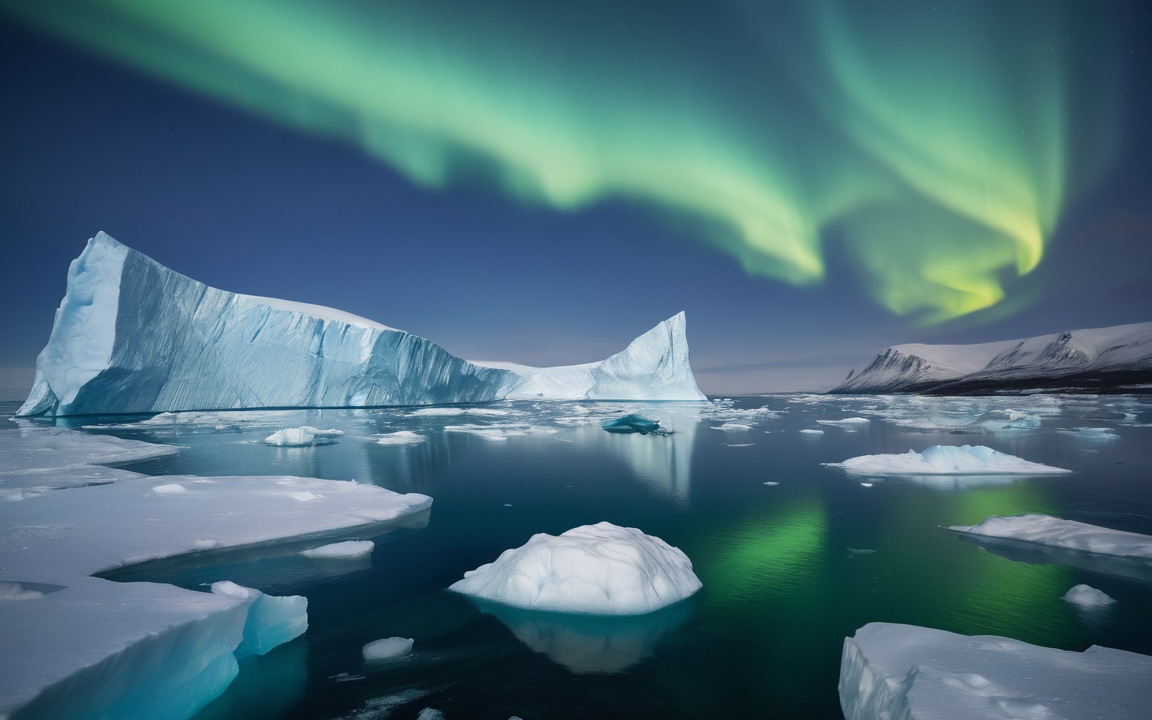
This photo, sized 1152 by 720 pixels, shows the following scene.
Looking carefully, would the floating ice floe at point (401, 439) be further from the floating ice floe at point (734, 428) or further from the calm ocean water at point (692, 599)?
the floating ice floe at point (734, 428)

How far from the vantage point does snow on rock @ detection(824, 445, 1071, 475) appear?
11.5m

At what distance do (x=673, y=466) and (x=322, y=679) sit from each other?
11.0m

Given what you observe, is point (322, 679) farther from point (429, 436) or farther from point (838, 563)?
point (429, 436)

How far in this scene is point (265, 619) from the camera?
384 centimetres

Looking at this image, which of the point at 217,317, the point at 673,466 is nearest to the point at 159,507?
the point at 673,466

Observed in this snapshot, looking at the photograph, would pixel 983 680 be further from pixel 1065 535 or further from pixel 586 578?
pixel 1065 535

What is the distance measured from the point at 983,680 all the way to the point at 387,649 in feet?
12.5

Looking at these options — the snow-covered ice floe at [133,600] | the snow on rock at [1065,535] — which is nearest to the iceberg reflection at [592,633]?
the snow-covered ice floe at [133,600]

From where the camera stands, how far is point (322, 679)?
354 cm

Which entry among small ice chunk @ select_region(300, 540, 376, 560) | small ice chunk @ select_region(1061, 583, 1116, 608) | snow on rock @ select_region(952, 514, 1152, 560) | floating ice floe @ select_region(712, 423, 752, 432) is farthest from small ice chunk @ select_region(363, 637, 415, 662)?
floating ice floe @ select_region(712, 423, 752, 432)

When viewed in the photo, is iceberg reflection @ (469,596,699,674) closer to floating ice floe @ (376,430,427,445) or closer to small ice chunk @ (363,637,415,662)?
small ice chunk @ (363,637,415,662)

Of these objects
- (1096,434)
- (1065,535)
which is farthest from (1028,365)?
(1065,535)

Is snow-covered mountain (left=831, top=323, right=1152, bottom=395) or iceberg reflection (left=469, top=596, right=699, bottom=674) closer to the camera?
iceberg reflection (left=469, top=596, right=699, bottom=674)

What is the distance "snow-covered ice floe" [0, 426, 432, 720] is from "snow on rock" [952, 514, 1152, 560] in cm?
821
